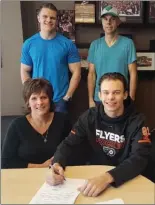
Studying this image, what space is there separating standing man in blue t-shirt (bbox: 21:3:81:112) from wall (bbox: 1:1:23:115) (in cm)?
96

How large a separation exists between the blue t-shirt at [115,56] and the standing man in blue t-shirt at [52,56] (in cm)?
24

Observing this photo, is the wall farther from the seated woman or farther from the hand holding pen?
the hand holding pen

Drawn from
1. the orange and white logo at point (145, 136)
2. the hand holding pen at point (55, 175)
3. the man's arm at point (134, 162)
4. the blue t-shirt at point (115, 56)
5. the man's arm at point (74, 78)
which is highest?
the blue t-shirt at point (115, 56)

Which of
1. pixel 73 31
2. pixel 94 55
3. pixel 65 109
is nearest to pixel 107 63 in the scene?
pixel 94 55

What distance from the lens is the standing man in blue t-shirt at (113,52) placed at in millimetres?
2408

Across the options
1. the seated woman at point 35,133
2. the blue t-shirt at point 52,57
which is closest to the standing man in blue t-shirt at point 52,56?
the blue t-shirt at point 52,57

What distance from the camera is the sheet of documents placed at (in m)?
1.14

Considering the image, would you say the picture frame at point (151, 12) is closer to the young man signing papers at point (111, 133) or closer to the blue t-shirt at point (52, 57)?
the blue t-shirt at point (52, 57)

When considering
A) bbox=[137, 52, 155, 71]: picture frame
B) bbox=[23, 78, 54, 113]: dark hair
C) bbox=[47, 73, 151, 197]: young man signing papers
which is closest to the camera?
bbox=[47, 73, 151, 197]: young man signing papers

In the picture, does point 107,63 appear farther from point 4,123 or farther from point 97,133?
point 4,123

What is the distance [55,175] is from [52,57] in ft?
3.95

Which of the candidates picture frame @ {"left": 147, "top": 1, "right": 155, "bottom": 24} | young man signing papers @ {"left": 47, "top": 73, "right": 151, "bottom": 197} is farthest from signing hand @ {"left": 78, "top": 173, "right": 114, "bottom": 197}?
picture frame @ {"left": 147, "top": 1, "right": 155, "bottom": 24}

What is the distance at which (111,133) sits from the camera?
5.06ft

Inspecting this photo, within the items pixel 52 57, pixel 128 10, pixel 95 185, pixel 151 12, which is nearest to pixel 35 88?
pixel 52 57
